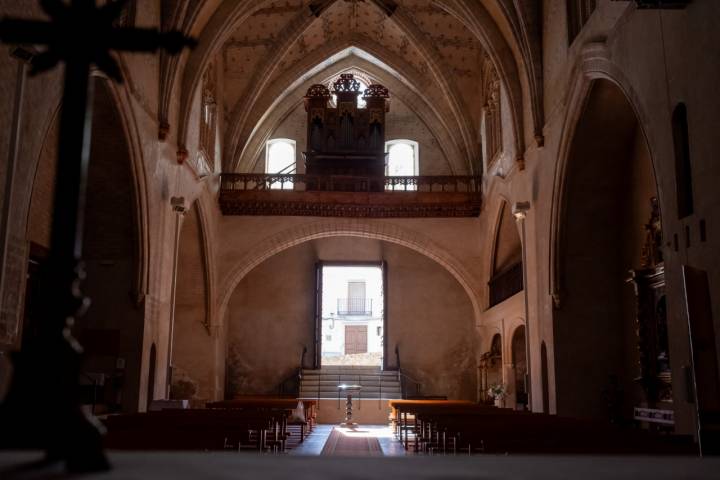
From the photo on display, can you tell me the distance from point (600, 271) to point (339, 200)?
9.08m

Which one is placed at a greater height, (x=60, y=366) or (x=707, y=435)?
(x=60, y=366)

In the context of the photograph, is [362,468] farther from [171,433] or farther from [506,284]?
[506,284]

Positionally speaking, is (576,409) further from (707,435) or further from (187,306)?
(187,306)

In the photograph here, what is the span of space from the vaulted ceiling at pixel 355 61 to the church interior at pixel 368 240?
0.29 ft

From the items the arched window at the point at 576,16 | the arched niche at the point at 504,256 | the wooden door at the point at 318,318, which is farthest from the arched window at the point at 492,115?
the wooden door at the point at 318,318

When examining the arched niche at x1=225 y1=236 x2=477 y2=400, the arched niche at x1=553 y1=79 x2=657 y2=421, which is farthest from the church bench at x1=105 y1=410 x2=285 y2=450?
the arched niche at x1=225 y1=236 x2=477 y2=400

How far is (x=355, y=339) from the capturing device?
31578 mm

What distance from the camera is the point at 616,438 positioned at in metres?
6.10

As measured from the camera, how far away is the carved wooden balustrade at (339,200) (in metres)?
21.0

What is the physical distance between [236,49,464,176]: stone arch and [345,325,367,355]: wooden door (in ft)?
35.0

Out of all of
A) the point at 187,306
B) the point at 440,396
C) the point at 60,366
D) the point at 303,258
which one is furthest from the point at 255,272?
the point at 60,366

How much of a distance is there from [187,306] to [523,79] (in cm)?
1133

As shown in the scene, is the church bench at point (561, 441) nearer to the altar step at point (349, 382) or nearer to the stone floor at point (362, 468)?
the stone floor at point (362, 468)

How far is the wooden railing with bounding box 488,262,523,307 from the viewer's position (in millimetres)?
17484
